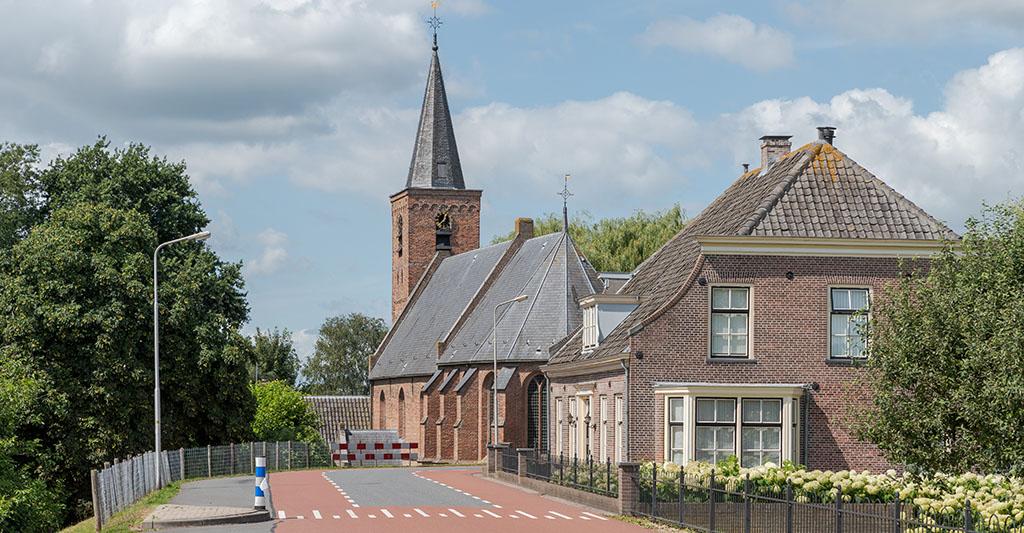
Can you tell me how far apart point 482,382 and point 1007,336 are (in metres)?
47.5

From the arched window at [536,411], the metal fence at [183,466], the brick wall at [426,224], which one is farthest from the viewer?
the brick wall at [426,224]

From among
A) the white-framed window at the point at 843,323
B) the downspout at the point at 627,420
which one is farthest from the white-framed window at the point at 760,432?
the downspout at the point at 627,420

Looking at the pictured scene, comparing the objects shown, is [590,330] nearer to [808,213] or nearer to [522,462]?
[522,462]

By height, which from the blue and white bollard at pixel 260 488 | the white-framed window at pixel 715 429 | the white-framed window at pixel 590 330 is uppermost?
the white-framed window at pixel 590 330

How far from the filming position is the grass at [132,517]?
25.6 m

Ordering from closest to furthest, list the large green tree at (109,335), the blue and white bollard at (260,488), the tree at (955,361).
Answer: the tree at (955,361) < the blue and white bollard at (260,488) < the large green tree at (109,335)

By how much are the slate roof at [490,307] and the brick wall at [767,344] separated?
29.0 m

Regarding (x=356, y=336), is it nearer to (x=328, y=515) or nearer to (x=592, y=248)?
(x=592, y=248)

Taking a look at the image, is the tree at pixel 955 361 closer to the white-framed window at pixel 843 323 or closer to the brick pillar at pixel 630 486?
the brick pillar at pixel 630 486

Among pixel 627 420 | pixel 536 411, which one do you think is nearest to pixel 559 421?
pixel 627 420

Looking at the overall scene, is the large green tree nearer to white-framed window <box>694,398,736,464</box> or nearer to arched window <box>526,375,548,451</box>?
arched window <box>526,375,548,451</box>

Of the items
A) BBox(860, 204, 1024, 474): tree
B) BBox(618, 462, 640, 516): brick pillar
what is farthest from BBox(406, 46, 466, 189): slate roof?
BBox(860, 204, 1024, 474): tree

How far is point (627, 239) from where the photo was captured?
84.3 metres

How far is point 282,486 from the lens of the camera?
41156 mm
